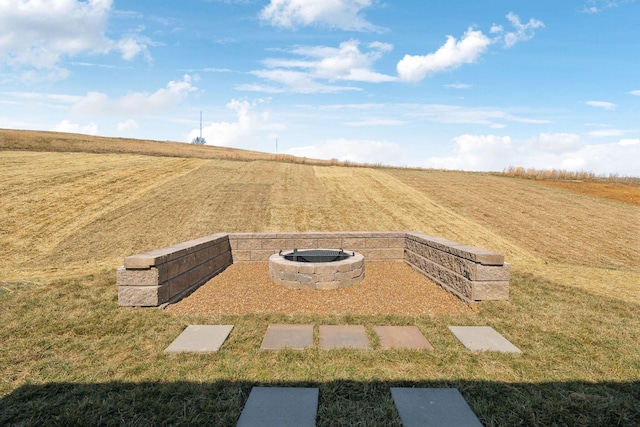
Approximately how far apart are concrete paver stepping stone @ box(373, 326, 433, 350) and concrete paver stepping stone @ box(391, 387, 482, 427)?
108 centimetres

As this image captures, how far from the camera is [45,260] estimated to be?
10469 millimetres

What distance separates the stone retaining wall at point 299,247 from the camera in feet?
20.1

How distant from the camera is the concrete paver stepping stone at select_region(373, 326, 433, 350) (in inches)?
188

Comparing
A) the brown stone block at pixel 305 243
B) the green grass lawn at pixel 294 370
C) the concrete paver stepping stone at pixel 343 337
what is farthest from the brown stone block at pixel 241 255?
the concrete paver stepping stone at pixel 343 337

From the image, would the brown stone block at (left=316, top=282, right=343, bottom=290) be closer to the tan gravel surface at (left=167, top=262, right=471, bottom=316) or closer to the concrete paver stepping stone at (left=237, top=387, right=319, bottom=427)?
the tan gravel surface at (left=167, top=262, right=471, bottom=316)

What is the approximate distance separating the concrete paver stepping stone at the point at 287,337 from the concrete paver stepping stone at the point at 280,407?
1.07 metres

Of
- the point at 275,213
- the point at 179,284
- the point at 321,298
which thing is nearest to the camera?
the point at 179,284

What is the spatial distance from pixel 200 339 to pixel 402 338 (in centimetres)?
298

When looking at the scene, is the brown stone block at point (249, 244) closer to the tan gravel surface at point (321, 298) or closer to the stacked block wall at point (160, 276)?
the tan gravel surface at point (321, 298)

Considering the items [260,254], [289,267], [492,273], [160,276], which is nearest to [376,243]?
[260,254]

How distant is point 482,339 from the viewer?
5.05m

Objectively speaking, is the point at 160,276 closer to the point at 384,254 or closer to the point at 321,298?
the point at 321,298

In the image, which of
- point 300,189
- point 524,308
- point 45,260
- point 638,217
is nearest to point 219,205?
point 300,189

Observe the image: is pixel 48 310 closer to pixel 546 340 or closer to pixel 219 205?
pixel 546 340
